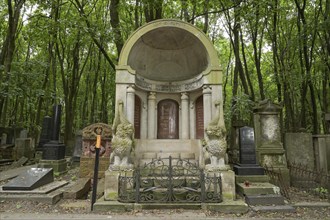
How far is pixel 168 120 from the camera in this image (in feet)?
30.3

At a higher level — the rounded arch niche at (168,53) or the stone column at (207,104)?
the rounded arch niche at (168,53)

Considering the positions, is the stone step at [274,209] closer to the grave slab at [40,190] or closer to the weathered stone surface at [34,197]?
the weathered stone surface at [34,197]

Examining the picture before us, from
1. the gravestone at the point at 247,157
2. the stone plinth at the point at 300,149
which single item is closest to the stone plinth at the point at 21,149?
the gravestone at the point at 247,157

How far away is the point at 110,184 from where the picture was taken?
609 cm

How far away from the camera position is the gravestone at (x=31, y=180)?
647cm

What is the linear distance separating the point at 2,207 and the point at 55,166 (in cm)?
451

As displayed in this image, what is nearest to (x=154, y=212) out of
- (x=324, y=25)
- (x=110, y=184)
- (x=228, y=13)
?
(x=110, y=184)

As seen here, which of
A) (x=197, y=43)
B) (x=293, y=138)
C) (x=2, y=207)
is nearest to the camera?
(x=2, y=207)

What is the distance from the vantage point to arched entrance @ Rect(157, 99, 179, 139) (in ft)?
30.1

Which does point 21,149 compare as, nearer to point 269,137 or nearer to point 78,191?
point 78,191

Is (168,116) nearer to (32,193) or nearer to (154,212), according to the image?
(154,212)

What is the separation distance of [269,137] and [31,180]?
28.8ft

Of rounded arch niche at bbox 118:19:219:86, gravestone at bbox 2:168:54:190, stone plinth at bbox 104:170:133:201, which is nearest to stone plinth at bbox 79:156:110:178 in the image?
gravestone at bbox 2:168:54:190

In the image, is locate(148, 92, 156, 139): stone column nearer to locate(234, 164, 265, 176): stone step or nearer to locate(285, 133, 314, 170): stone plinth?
locate(234, 164, 265, 176): stone step
